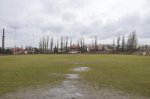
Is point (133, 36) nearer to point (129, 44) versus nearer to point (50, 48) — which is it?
point (129, 44)

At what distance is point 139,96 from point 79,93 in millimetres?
2466

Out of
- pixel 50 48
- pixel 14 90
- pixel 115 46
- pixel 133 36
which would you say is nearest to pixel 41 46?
pixel 50 48

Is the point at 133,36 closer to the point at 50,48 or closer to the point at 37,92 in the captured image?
the point at 50,48

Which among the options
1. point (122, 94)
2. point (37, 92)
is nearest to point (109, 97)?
point (122, 94)

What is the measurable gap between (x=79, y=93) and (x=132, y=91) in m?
2.42

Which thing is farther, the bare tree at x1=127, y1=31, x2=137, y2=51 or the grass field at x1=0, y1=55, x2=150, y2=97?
the bare tree at x1=127, y1=31, x2=137, y2=51

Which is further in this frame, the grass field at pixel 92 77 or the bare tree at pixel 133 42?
the bare tree at pixel 133 42

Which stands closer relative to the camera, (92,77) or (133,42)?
(92,77)

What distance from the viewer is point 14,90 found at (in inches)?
445

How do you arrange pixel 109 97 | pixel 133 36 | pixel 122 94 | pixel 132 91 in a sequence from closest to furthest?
pixel 109 97 < pixel 122 94 < pixel 132 91 < pixel 133 36

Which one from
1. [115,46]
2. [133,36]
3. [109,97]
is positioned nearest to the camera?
[109,97]

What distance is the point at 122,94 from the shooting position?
10477mm

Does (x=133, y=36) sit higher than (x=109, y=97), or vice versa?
(x=133, y=36)

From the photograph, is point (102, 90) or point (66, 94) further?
point (102, 90)
